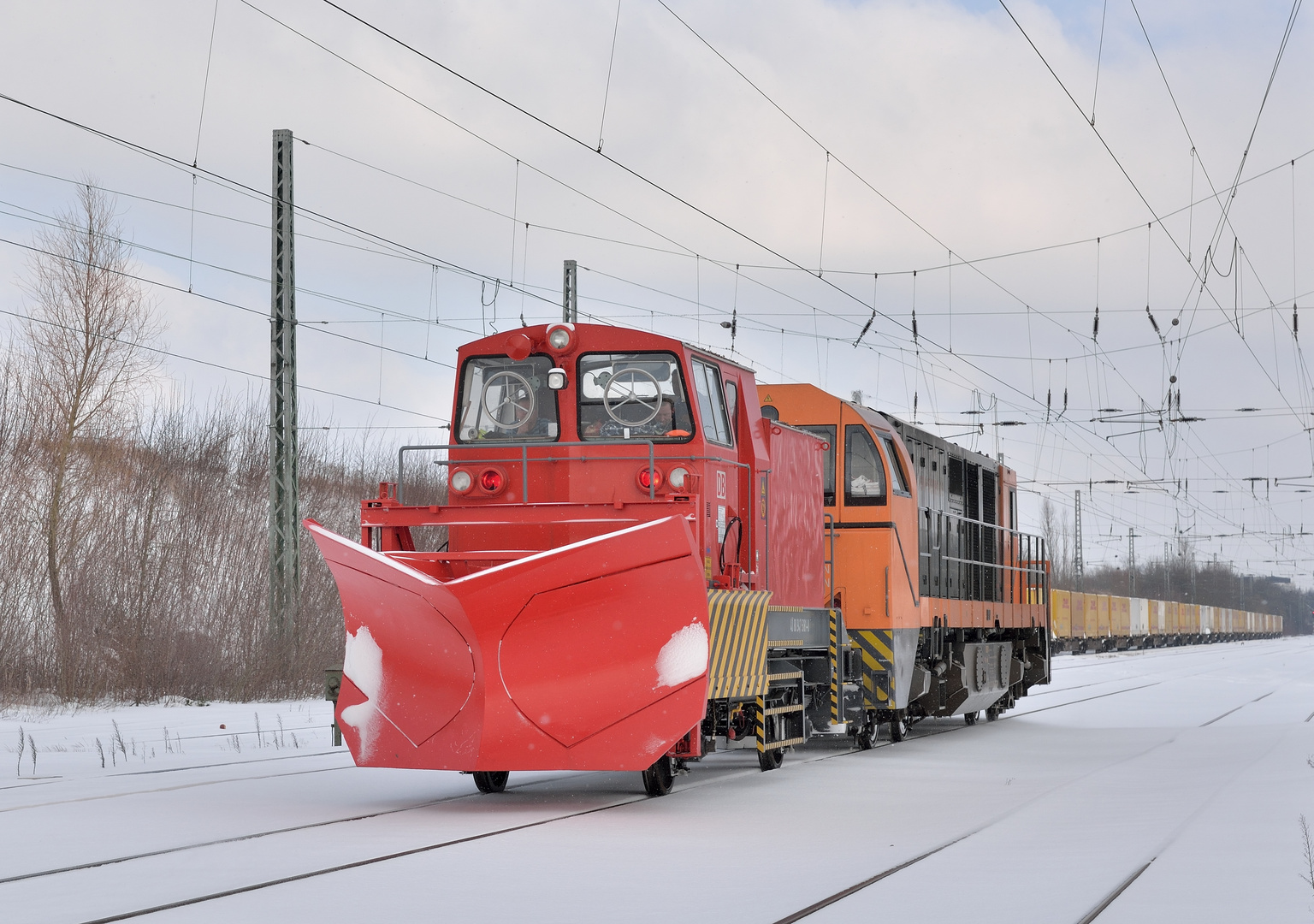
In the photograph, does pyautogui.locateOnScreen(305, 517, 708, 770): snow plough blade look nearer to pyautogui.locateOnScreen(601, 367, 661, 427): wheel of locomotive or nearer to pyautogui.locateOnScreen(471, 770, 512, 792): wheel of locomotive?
pyautogui.locateOnScreen(471, 770, 512, 792): wheel of locomotive

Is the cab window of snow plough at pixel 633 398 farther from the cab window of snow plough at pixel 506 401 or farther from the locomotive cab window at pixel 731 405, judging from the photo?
the locomotive cab window at pixel 731 405

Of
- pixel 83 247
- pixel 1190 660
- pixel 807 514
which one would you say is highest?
pixel 83 247

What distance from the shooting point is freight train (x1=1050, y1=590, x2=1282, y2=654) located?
172 ft

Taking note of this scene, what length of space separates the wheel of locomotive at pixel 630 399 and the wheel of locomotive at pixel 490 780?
9.08 feet

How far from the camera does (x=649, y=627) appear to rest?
28.6ft

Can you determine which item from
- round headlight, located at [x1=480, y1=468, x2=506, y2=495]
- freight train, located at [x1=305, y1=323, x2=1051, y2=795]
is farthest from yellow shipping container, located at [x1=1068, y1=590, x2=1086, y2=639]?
round headlight, located at [x1=480, y1=468, x2=506, y2=495]

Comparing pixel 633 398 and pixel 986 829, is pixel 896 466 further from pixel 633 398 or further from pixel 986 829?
pixel 986 829

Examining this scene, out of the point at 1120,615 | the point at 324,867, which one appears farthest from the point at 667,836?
the point at 1120,615

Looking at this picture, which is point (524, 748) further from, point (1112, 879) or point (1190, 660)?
point (1190, 660)

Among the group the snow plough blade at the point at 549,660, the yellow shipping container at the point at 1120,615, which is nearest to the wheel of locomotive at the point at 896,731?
the snow plough blade at the point at 549,660

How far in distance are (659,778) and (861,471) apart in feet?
17.6

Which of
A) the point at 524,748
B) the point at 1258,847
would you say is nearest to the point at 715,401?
the point at 524,748

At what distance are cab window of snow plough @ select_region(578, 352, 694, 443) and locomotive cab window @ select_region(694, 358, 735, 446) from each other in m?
0.19

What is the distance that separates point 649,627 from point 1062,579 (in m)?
85.3
